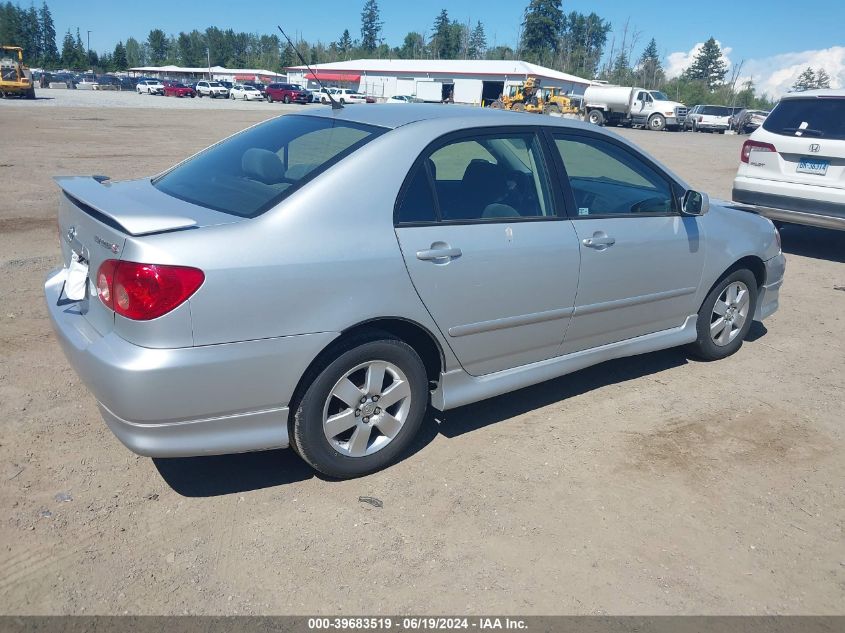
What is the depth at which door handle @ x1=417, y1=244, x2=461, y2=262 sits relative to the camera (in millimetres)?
3287

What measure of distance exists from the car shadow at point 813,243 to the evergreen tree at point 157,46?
16383 cm

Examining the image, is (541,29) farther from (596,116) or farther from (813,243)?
(813,243)

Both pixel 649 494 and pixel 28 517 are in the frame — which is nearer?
pixel 28 517

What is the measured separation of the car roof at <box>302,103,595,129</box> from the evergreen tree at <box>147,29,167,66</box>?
16738 cm

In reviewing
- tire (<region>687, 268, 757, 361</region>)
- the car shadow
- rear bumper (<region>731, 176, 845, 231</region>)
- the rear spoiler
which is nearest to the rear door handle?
the rear spoiler

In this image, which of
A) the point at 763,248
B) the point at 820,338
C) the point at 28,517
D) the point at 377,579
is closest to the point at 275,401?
the point at 377,579

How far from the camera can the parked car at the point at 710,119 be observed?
42.0 metres

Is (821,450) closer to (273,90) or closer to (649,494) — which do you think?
(649,494)

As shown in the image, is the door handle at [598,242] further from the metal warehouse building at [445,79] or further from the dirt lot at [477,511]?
the metal warehouse building at [445,79]

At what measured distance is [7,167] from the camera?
40.7 feet

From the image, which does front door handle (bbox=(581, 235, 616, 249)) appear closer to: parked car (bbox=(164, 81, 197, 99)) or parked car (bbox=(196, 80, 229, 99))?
parked car (bbox=(164, 81, 197, 99))

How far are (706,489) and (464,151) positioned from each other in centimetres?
216

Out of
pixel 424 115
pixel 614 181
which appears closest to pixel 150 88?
pixel 614 181

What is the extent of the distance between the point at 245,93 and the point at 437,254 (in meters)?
68.9
